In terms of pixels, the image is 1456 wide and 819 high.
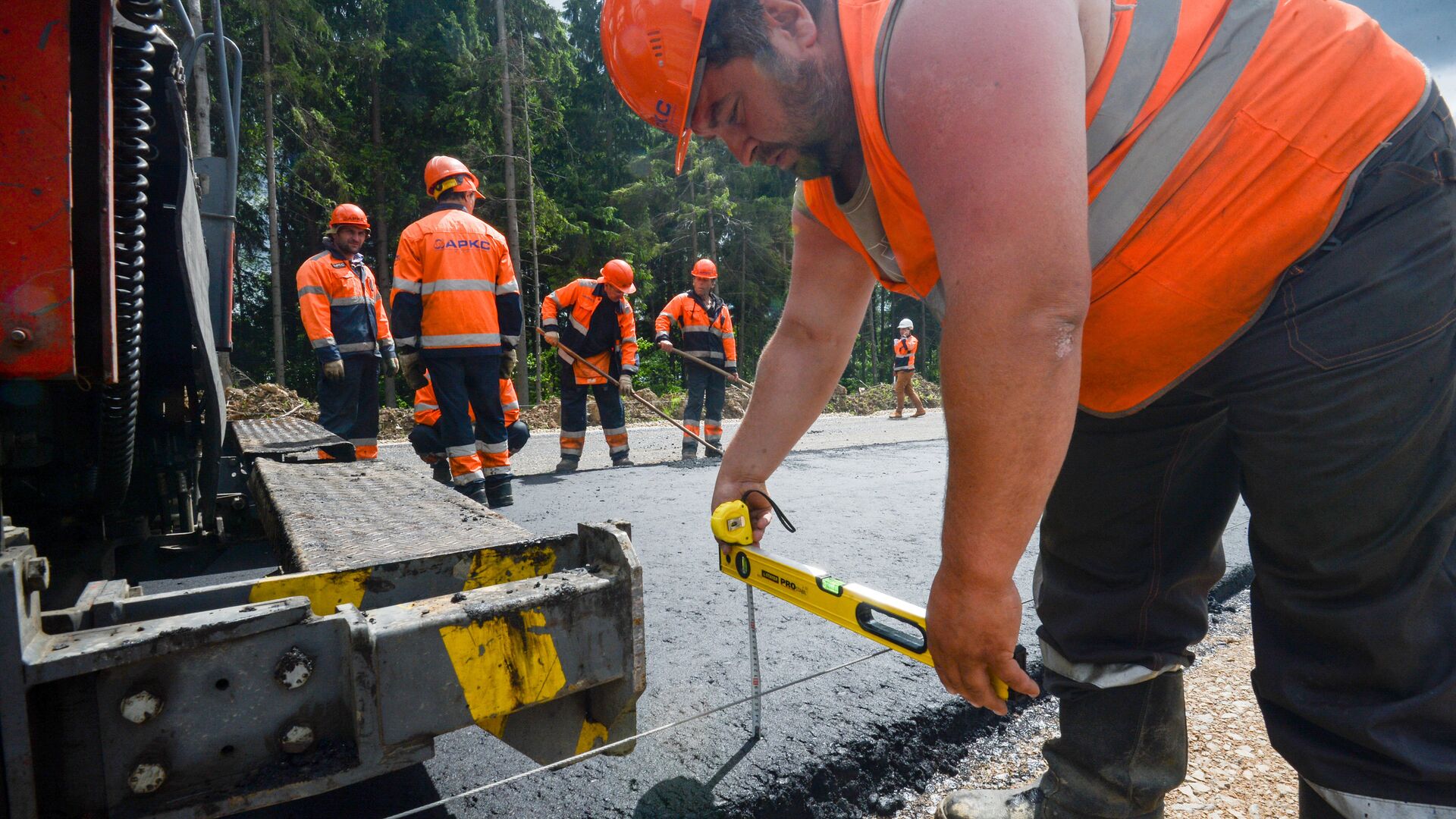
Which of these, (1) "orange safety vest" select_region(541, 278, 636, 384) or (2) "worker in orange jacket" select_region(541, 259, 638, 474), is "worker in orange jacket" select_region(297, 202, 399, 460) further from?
(1) "orange safety vest" select_region(541, 278, 636, 384)

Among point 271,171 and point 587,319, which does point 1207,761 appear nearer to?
point 587,319

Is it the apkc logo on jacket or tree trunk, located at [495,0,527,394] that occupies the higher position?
tree trunk, located at [495,0,527,394]

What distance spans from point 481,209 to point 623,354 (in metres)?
14.2

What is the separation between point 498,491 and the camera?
5.86 metres

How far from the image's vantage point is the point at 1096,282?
1288 millimetres

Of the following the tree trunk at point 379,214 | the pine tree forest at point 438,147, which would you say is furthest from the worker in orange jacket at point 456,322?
the tree trunk at point 379,214

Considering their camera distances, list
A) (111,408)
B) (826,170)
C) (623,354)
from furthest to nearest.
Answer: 1. (623,354)
2. (111,408)
3. (826,170)

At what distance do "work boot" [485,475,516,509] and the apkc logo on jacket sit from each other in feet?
5.60

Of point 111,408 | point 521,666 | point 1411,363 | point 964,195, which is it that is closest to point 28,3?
point 111,408

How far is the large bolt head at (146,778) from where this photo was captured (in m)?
1.07

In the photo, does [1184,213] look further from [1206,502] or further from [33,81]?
[33,81]

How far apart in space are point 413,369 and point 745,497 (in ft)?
15.6

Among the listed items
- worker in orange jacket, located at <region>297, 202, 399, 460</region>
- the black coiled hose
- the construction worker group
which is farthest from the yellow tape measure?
worker in orange jacket, located at <region>297, 202, 399, 460</region>

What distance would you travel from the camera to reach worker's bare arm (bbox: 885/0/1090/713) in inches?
38.9
